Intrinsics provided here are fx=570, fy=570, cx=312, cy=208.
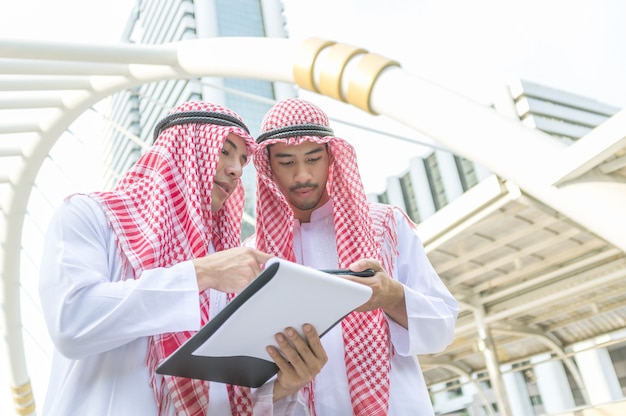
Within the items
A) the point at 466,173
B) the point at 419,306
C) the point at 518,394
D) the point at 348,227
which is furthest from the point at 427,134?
the point at 466,173

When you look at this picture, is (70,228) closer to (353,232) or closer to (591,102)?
(353,232)

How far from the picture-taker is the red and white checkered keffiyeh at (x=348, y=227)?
209 centimetres

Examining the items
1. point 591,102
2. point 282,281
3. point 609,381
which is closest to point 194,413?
point 282,281

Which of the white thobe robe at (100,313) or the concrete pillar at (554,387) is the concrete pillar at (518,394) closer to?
the concrete pillar at (554,387)

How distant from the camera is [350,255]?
2334mm

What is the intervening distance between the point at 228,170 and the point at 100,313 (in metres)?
0.85

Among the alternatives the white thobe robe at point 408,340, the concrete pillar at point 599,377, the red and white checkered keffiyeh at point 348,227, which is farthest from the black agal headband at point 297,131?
the concrete pillar at point 599,377

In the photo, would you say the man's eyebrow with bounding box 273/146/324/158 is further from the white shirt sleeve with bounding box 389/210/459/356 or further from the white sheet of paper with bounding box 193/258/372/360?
the white sheet of paper with bounding box 193/258/372/360

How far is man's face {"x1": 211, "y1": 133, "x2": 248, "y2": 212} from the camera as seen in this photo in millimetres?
2209

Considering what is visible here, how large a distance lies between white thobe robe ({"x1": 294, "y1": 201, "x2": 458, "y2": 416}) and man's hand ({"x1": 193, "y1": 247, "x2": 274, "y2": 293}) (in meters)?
0.65

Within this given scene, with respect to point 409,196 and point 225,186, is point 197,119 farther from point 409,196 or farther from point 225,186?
point 409,196

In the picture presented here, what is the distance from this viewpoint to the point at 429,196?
5653cm

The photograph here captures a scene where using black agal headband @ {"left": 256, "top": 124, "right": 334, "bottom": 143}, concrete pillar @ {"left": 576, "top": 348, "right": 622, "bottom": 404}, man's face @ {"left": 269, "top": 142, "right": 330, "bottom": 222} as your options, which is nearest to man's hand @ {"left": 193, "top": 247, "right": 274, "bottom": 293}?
man's face @ {"left": 269, "top": 142, "right": 330, "bottom": 222}

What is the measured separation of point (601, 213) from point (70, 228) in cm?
284
